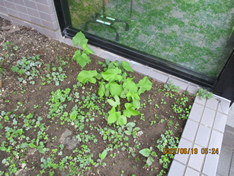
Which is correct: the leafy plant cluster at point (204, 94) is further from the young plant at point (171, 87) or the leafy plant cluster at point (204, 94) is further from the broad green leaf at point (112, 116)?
the broad green leaf at point (112, 116)

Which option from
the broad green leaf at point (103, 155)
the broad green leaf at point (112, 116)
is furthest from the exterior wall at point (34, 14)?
the broad green leaf at point (103, 155)

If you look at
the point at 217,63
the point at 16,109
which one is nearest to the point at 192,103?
the point at 217,63

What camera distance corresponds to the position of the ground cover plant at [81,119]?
1720 millimetres

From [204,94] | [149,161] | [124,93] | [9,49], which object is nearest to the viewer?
[149,161]

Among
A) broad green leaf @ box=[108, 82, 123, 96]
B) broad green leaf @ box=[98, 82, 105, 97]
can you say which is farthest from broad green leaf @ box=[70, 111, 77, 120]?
broad green leaf @ box=[108, 82, 123, 96]

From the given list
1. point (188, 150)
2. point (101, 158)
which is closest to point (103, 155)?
point (101, 158)

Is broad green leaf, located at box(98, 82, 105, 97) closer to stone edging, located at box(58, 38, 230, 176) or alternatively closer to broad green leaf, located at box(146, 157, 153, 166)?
stone edging, located at box(58, 38, 230, 176)

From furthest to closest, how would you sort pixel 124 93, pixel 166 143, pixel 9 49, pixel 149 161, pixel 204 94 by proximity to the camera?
pixel 9 49 < pixel 204 94 < pixel 124 93 < pixel 166 143 < pixel 149 161

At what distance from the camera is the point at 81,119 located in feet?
6.43

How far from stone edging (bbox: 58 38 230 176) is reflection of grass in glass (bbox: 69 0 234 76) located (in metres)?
0.27

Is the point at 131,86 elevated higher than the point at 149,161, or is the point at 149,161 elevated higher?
the point at 131,86

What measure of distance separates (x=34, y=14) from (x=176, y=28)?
1904 mm

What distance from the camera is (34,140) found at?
Result: 1818 mm

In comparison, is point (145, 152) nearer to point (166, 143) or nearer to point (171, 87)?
point (166, 143)
